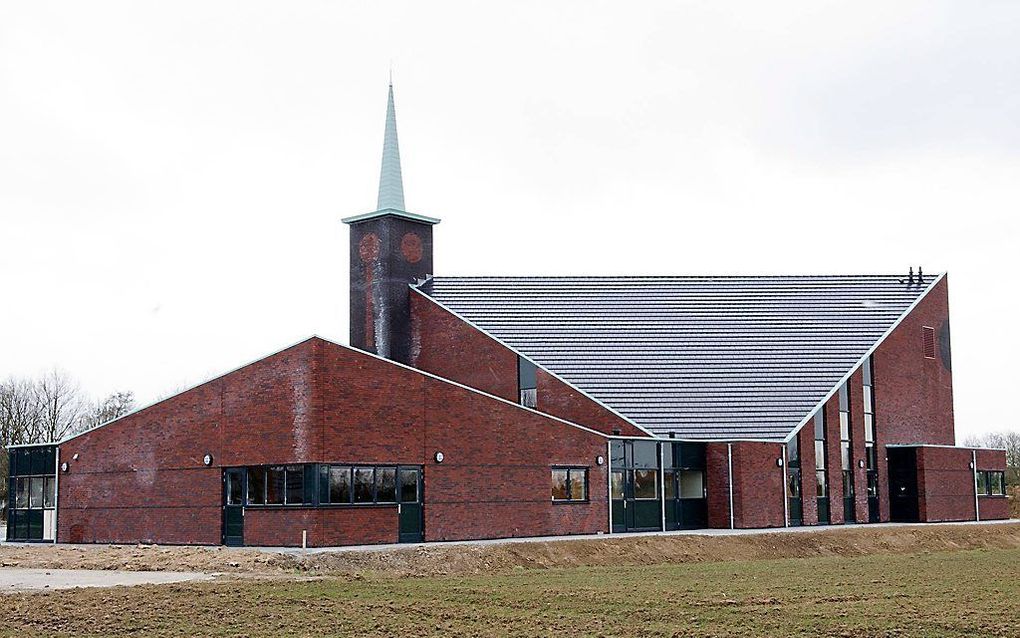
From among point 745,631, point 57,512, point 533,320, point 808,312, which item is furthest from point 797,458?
point 745,631

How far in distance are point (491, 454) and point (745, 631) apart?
1996 cm

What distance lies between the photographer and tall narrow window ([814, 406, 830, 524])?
45.5 m

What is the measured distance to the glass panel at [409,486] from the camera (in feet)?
117

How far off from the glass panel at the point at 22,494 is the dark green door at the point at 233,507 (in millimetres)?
9916

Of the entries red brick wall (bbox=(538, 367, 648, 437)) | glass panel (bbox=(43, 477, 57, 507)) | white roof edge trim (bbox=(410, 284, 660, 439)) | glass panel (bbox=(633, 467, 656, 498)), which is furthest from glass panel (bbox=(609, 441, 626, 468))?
glass panel (bbox=(43, 477, 57, 507))

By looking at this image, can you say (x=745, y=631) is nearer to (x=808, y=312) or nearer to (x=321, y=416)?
(x=321, y=416)

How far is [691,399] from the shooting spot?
45.3m

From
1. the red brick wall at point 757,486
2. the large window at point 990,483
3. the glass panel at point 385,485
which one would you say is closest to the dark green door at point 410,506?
the glass panel at point 385,485

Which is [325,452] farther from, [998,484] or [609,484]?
[998,484]

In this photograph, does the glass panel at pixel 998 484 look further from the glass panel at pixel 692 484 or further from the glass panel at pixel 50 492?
the glass panel at pixel 50 492

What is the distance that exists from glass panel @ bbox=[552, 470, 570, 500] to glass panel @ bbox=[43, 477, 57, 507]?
15741mm

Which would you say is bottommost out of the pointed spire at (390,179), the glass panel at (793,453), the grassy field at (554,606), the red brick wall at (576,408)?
the grassy field at (554,606)

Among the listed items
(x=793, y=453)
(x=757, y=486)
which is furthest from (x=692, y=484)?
(x=793, y=453)

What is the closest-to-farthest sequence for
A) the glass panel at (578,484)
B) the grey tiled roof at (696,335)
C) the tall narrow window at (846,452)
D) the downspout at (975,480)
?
1. the glass panel at (578,484)
2. the grey tiled roof at (696,335)
3. the tall narrow window at (846,452)
4. the downspout at (975,480)
